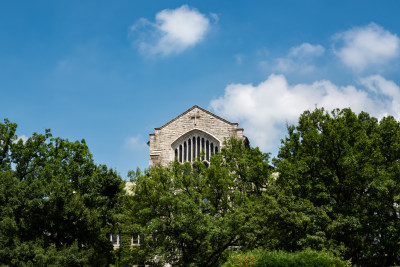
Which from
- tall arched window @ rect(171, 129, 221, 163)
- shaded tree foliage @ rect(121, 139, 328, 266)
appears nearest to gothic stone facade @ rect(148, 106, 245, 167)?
tall arched window @ rect(171, 129, 221, 163)

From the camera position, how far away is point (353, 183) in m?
25.3

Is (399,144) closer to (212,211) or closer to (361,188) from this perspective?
(361,188)

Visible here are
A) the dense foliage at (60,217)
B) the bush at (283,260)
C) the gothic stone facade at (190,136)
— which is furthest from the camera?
the gothic stone facade at (190,136)

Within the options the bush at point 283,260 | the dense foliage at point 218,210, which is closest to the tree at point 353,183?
the dense foliage at point 218,210

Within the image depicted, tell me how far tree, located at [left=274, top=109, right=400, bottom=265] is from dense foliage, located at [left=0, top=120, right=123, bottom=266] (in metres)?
12.1

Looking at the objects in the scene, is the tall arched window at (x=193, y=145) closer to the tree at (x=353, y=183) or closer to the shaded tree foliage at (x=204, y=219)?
the tree at (x=353, y=183)

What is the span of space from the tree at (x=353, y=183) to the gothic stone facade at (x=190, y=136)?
1237cm

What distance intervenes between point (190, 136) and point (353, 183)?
64.7ft

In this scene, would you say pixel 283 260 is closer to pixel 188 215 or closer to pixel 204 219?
pixel 204 219

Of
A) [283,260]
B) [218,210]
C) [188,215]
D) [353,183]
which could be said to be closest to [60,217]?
[188,215]

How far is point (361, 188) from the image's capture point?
25562 mm

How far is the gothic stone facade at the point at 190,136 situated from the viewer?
1607 inches

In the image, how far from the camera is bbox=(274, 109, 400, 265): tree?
2378cm

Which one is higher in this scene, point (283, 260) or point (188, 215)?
point (188, 215)
